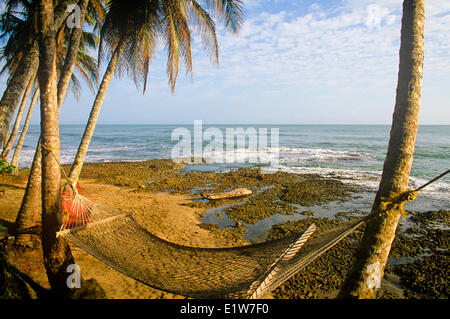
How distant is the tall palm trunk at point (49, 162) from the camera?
8.33 feet

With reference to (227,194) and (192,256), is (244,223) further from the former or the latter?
Answer: (192,256)

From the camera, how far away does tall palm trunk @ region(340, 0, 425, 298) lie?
189 centimetres

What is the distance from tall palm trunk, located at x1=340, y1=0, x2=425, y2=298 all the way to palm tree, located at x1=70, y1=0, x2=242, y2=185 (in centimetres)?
391

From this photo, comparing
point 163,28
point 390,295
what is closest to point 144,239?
point 390,295

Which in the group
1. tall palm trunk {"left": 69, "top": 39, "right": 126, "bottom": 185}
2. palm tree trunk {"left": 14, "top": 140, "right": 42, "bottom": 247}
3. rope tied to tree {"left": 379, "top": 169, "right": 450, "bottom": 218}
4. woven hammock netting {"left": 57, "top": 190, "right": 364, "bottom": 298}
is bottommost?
woven hammock netting {"left": 57, "top": 190, "right": 364, "bottom": 298}

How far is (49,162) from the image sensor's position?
2578mm

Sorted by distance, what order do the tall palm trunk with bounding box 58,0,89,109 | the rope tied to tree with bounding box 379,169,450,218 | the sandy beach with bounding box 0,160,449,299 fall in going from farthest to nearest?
the tall palm trunk with bounding box 58,0,89,109 → the sandy beach with bounding box 0,160,449,299 → the rope tied to tree with bounding box 379,169,450,218

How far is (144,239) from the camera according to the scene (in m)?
3.18

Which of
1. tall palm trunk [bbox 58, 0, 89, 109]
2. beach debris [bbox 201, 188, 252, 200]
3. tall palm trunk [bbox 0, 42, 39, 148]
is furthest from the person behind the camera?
beach debris [bbox 201, 188, 252, 200]

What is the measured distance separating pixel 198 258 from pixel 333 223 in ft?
13.4

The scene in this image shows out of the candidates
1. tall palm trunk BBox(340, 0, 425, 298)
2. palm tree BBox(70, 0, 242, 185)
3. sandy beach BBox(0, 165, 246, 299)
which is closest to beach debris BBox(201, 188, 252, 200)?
sandy beach BBox(0, 165, 246, 299)

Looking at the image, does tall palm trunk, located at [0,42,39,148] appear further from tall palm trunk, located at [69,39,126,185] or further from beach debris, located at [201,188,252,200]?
beach debris, located at [201,188,252,200]

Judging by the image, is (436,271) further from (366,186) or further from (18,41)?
(18,41)

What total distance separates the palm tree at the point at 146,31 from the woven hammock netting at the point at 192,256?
183 cm
